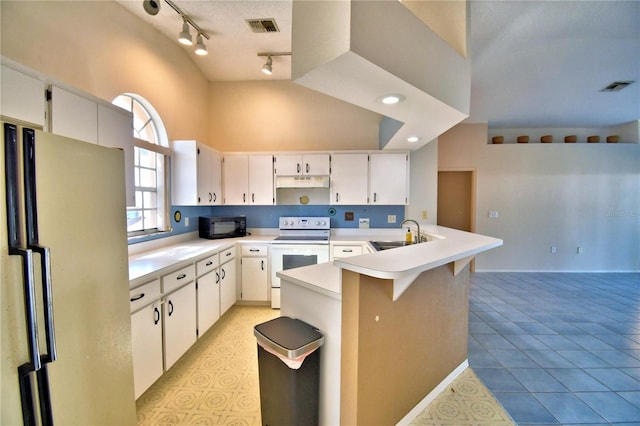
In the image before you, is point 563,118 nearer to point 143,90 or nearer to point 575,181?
point 575,181

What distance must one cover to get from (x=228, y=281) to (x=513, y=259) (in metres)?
5.30

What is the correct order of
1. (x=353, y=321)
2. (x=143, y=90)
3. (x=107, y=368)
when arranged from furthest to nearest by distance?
1. (x=143, y=90)
2. (x=353, y=321)
3. (x=107, y=368)

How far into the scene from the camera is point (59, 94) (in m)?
1.56

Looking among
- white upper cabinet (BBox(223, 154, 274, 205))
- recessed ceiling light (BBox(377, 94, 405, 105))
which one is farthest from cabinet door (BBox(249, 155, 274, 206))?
recessed ceiling light (BBox(377, 94, 405, 105))

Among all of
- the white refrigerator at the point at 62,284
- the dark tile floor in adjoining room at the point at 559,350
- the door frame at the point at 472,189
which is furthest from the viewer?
the door frame at the point at 472,189

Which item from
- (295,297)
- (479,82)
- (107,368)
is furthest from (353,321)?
(479,82)

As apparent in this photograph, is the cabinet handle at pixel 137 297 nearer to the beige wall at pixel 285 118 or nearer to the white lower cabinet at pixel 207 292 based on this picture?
the white lower cabinet at pixel 207 292

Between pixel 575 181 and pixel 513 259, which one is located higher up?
pixel 575 181

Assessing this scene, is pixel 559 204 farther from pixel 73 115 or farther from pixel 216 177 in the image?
pixel 73 115

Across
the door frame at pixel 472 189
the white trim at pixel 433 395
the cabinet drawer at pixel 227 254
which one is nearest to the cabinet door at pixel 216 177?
the cabinet drawer at pixel 227 254

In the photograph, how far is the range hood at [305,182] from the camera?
11.8ft

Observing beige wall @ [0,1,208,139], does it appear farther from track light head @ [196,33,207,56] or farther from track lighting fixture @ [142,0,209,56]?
track light head @ [196,33,207,56]

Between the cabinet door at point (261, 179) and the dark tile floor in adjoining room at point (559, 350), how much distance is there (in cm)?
302

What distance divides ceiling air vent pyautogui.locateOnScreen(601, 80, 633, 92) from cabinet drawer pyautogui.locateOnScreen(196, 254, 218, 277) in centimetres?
608
